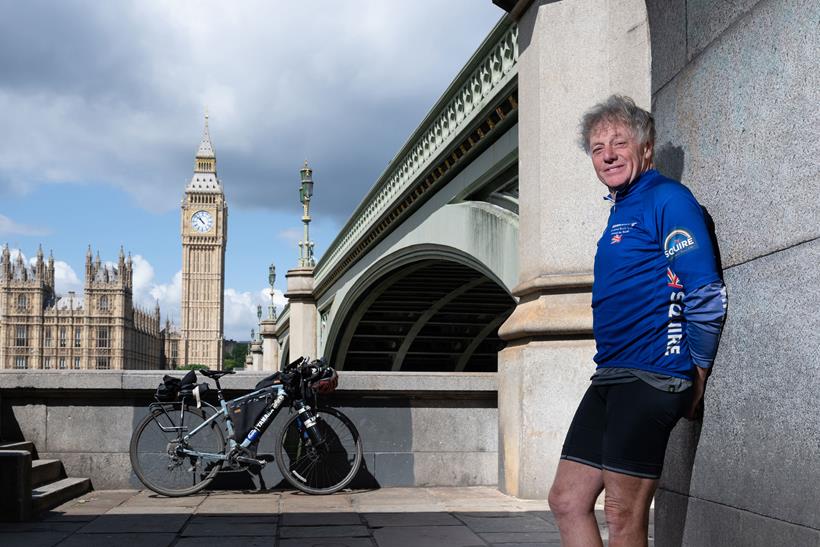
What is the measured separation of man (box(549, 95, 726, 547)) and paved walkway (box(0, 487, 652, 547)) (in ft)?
6.32

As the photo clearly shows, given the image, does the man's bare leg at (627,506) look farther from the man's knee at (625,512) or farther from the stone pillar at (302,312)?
the stone pillar at (302,312)

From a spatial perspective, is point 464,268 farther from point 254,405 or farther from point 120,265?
point 120,265

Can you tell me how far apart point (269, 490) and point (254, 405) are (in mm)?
582

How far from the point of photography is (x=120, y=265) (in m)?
126

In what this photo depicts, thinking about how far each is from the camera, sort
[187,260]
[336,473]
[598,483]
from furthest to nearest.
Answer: [187,260] → [336,473] → [598,483]

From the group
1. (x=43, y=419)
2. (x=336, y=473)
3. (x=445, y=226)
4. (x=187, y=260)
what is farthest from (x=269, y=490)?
(x=187, y=260)

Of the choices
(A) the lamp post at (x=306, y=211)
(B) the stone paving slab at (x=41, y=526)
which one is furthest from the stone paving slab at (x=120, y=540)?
(A) the lamp post at (x=306, y=211)

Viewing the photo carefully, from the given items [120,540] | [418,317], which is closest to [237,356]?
[418,317]

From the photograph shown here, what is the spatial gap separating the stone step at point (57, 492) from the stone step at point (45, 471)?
0.16ft

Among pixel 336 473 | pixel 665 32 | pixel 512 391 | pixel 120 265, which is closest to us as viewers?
pixel 665 32

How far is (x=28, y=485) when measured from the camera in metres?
5.26

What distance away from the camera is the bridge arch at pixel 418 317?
837 inches

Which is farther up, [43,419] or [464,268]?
[464,268]

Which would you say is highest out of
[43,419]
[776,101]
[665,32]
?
[665,32]
